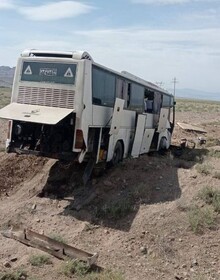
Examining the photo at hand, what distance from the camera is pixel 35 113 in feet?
34.6

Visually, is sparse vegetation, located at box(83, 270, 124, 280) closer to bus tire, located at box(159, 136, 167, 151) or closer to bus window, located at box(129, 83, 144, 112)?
bus window, located at box(129, 83, 144, 112)

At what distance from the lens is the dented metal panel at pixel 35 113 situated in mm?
10062

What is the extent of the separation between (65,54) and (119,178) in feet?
11.6

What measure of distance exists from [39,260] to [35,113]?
4.12m

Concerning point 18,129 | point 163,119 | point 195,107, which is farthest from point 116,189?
point 195,107

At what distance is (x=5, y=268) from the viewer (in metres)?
7.28

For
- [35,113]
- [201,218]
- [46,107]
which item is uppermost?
[46,107]

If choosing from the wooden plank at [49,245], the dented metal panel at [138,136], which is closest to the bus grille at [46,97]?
the wooden plank at [49,245]

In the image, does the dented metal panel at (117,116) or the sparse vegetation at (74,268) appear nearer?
the sparse vegetation at (74,268)

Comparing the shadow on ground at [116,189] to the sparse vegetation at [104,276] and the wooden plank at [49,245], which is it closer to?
the wooden plank at [49,245]

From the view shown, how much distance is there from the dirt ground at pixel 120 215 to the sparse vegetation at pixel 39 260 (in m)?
0.07

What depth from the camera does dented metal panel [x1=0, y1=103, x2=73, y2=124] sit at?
33.0 feet

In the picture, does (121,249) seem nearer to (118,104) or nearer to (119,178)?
(119,178)

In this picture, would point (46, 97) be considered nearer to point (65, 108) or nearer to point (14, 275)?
point (65, 108)
